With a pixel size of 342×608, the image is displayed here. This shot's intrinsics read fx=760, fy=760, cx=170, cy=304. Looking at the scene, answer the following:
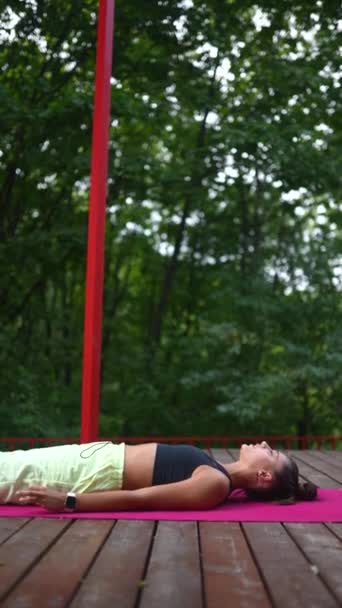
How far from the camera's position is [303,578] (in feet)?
5.44

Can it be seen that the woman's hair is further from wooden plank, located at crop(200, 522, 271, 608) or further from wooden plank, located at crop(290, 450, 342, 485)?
wooden plank, located at crop(290, 450, 342, 485)

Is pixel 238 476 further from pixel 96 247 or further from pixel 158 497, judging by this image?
pixel 96 247

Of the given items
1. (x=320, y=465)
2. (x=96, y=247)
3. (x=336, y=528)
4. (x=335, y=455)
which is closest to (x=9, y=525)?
(x=336, y=528)

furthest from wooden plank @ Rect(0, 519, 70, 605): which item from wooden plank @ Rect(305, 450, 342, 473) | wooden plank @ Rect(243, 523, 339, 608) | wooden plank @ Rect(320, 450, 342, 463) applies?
wooden plank @ Rect(320, 450, 342, 463)

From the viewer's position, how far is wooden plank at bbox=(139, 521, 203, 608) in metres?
1.48

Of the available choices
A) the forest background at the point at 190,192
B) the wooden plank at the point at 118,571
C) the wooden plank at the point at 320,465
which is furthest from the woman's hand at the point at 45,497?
the forest background at the point at 190,192

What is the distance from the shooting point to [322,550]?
194 cm

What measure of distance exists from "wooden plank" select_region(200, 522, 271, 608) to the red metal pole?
58.3 inches

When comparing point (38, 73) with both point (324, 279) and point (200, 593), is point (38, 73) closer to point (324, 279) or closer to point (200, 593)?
point (324, 279)

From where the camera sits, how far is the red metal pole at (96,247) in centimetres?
362

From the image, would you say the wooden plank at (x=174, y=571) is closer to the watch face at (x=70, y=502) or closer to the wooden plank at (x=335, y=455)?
the watch face at (x=70, y=502)

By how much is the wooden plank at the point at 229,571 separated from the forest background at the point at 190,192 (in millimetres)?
4018

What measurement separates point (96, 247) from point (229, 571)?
7.25 feet

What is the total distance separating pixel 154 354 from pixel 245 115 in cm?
256
